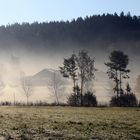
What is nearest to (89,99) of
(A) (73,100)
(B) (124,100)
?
(A) (73,100)

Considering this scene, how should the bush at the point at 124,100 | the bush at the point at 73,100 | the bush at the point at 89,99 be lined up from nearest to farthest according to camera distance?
1. the bush at the point at 89,99
2. the bush at the point at 124,100
3. the bush at the point at 73,100

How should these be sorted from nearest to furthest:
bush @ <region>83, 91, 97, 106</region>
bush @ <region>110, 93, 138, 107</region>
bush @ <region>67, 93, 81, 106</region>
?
bush @ <region>83, 91, 97, 106</region> → bush @ <region>110, 93, 138, 107</region> → bush @ <region>67, 93, 81, 106</region>

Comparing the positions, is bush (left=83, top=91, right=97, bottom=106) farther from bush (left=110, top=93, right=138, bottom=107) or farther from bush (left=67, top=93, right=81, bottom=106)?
bush (left=110, top=93, right=138, bottom=107)

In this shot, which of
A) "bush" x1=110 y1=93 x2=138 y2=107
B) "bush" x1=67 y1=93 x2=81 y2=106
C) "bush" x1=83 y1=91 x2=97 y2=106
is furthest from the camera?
"bush" x1=67 y1=93 x2=81 y2=106

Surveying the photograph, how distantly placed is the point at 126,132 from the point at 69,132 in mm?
4151

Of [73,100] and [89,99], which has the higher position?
[89,99]

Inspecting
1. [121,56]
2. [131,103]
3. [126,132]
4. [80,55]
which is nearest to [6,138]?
[126,132]

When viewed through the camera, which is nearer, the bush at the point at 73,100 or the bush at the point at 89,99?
the bush at the point at 89,99

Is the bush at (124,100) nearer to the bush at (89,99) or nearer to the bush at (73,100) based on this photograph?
the bush at (89,99)

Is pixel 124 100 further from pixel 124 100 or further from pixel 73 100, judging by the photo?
pixel 73 100

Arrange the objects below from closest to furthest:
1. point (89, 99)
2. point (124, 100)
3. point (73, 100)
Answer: point (89, 99) < point (124, 100) < point (73, 100)

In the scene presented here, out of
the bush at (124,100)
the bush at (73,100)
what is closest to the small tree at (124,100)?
the bush at (124,100)

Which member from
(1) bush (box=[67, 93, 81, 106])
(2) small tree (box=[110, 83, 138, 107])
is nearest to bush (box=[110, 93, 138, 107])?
(2) small tree (box=[110, 83, 138, 107])

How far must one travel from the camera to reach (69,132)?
29.2m
